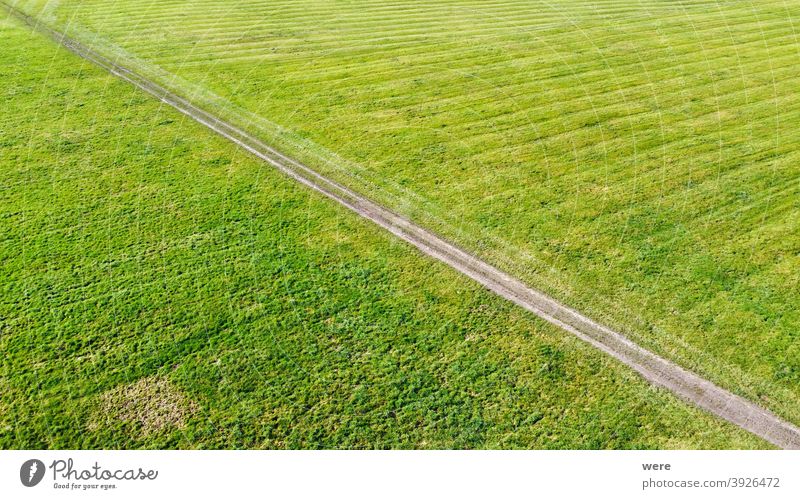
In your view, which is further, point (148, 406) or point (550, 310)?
point (550, 310)

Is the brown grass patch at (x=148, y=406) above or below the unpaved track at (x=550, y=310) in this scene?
below

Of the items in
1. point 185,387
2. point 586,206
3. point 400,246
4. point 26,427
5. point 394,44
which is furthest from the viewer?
point 394,44

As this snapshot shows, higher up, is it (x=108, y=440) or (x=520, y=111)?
(x=520, y=111)

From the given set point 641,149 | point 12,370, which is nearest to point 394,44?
point 641,149

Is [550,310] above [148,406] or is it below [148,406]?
above

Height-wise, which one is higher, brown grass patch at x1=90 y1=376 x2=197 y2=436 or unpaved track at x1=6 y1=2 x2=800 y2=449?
unpaved track at x1=6 y1=2 x2=800 y2=449

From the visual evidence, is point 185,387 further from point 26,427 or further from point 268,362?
point 26,427

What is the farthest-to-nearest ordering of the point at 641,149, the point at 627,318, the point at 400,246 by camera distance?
the point at 641,149
the point at 400,246
the point at 627,318
